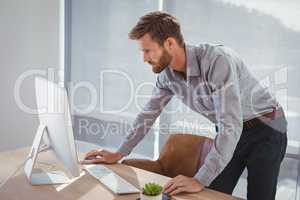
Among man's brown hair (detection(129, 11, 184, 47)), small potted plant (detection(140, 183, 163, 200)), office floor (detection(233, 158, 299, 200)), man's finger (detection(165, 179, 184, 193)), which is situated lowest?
office floor (detection(233, 158, 299, 200))

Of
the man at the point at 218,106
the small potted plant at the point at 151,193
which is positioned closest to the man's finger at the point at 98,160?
the man at the point at 218,106

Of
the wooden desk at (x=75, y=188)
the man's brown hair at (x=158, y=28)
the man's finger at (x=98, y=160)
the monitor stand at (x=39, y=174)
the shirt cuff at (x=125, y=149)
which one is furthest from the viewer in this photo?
the shirt cuff at (x=125, y=149)

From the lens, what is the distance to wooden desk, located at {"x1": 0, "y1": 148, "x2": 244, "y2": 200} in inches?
58.4

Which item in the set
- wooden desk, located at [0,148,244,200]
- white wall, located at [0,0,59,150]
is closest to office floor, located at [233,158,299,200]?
wooden desk, located at [0,148,244,200]

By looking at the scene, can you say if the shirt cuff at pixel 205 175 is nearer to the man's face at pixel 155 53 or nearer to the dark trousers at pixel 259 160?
the dark trousers at pixel 259 160

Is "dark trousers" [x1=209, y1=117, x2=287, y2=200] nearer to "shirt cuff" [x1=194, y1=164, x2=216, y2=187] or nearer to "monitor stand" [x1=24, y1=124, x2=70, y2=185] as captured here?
"shirt cuff" [x1=194, y1=164, x2=216, y2=187]

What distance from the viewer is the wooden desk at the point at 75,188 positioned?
4.87 ft

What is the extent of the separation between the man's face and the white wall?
5.46 ft

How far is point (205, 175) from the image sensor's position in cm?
157

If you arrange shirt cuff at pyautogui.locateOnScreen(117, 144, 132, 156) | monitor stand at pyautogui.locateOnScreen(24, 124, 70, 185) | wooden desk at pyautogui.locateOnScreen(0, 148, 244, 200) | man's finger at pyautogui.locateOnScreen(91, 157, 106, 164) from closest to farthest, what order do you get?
wooden desk at pyautogui.locateOnScreen(0, 148, 244, 200) → monitor stand at pyautogui.locateOnScreen(24, 124, 70, 185) → man's finger at pyautogui.locateOnScreen(91, 157, 106, 164) → shirt cuff at pyautogui.locateOnScreen(117, 144, 132, 156)

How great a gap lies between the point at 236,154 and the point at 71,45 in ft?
7.37

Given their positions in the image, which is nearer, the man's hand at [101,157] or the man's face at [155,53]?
the man's face at [155,53]

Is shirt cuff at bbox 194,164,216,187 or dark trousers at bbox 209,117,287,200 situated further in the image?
dark trousers at bbox 209,117,287,200

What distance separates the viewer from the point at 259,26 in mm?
2555
